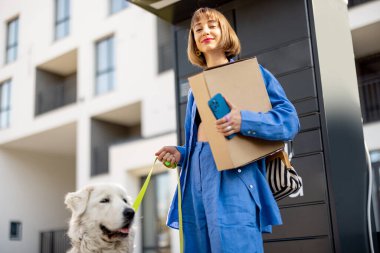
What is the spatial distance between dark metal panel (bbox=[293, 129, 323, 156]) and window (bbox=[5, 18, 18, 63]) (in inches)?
814

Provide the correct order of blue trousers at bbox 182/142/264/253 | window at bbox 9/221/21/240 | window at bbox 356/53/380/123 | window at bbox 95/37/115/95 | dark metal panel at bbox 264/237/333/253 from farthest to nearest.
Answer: window at bbox 9/221/21/240 < window at bbox 95/37/115/95 < window at bbox 356/53/380/123 < dark metal panel at bbox 264/237/333/253 < blue trousers at bbox 182/142/264/253

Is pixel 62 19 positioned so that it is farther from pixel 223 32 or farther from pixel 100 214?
pixel 223 32

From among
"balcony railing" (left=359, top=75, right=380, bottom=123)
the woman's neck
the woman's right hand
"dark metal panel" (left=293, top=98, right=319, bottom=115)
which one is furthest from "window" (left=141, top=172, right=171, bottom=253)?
the woman's neck

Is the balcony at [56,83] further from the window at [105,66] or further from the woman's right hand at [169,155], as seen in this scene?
the woman's right hand at [169,155]

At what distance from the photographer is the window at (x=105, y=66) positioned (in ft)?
62.7

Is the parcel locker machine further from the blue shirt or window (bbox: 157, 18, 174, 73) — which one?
window (bbox: 157, 18, 174, 73)

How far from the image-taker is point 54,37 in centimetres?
2147

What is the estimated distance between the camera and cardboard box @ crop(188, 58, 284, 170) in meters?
2.50

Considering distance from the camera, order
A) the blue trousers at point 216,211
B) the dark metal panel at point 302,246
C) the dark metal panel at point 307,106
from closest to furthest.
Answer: the blue trousers at point 216,211, the dark metal panel at point 302,246, the dark metal panel at point 307,106

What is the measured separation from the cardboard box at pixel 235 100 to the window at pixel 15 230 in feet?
67.3

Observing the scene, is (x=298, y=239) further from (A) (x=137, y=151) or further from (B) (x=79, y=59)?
(B) (x=79, y=59)

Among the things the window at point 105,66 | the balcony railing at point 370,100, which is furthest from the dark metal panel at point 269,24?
the window at point 105,66

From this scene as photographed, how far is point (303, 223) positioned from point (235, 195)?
5.75ft

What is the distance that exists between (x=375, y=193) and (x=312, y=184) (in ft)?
27.9
